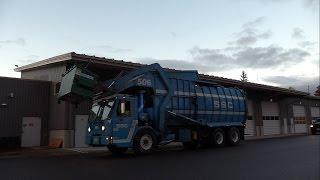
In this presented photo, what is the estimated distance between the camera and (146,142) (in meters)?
18.2

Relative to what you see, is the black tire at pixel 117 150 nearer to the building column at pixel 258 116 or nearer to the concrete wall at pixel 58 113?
the concrete wall at pixel 58 113

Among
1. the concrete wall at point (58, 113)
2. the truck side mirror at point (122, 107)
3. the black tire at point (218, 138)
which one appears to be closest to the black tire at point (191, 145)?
the black tire at point (218, 138)

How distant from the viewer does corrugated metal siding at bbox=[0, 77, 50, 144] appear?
24.8 meters

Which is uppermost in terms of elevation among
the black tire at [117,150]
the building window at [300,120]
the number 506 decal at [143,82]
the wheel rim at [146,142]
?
the number 506 decal at [143,82]

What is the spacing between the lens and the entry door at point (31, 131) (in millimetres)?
25703

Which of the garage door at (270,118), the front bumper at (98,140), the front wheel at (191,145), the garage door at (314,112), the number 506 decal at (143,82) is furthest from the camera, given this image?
the garage door at (314,112)

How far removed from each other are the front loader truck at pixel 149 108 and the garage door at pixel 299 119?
2994 cm

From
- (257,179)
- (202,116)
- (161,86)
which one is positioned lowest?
(257,179)

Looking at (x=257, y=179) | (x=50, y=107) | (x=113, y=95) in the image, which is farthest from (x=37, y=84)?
(x=257, y=179)

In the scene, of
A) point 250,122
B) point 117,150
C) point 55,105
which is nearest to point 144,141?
point 117,150

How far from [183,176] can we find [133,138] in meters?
7.14

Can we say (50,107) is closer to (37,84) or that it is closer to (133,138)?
(37,84)

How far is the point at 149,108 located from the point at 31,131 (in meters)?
10.4

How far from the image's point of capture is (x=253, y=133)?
41656 millimetres
